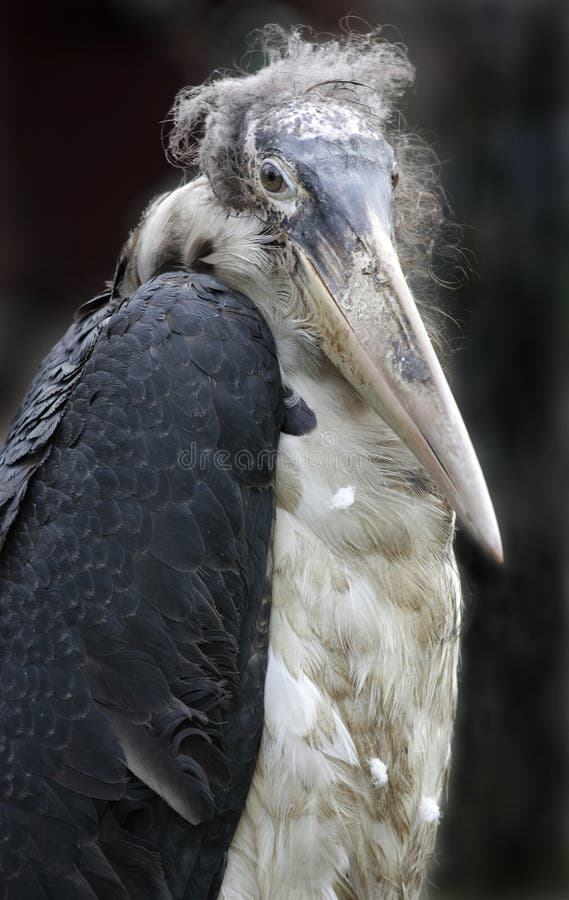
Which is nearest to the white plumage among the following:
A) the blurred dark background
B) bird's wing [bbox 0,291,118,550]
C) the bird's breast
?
the bird's breast

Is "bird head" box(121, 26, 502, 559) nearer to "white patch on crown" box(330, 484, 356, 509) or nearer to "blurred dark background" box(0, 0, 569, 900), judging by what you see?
"white patch on crown" box(330, 484, 356, 509)

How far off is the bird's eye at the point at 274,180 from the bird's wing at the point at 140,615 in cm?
30

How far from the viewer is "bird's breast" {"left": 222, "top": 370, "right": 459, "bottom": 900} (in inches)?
103

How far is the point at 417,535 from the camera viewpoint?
9.03 feet

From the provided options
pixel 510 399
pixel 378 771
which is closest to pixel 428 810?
pixel 378 771

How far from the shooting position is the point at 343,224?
256 cm

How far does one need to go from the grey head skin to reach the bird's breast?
22 centimetres

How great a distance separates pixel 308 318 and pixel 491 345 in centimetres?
328

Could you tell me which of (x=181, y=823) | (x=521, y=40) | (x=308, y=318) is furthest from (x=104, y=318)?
(x=521, y=40)

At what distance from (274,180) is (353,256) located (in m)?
0.27

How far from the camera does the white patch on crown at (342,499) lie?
264 centimetres

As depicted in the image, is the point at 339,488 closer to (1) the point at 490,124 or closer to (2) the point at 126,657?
(2) the point at 126,657

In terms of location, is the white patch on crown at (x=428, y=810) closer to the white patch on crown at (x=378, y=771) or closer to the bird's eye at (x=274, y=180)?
the white patch on crown at (x=378, y=771)

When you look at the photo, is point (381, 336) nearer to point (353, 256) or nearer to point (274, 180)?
Result: point (353, 256)
